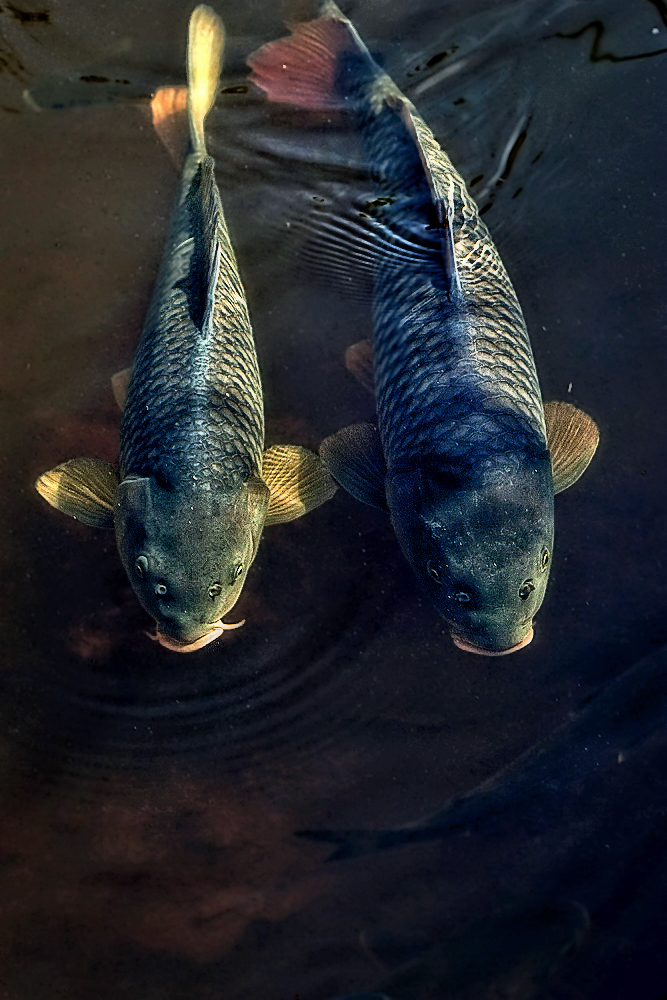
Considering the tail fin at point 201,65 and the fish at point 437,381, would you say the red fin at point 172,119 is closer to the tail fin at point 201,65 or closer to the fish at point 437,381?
the tail fin at point 201,65

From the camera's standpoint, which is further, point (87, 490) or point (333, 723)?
point (333, 723)

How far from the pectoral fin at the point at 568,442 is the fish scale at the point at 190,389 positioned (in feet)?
4.39

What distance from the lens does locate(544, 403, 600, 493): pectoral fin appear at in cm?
355

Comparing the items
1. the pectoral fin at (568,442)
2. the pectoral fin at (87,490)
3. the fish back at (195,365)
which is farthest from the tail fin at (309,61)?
the pectoral fin at (87,490)

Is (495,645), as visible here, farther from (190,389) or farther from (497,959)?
(497,959)

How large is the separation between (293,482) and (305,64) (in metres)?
2.26

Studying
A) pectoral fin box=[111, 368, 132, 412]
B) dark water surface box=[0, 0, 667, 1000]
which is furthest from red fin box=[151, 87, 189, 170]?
pectoral fin box=[111, 368, 132, 412]

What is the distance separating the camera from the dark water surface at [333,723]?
404cm

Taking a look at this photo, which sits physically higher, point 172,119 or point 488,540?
point 172,119

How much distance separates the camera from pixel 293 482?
12.1 ft

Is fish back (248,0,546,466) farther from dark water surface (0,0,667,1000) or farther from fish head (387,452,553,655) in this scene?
dark water surface (0,0,667,1000)

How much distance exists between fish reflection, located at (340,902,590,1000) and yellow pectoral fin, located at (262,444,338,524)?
2.37 m

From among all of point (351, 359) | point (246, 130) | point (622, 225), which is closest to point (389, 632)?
point (351, 359)

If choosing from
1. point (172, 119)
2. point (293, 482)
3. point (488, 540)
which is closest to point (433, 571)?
point (488, 540)
